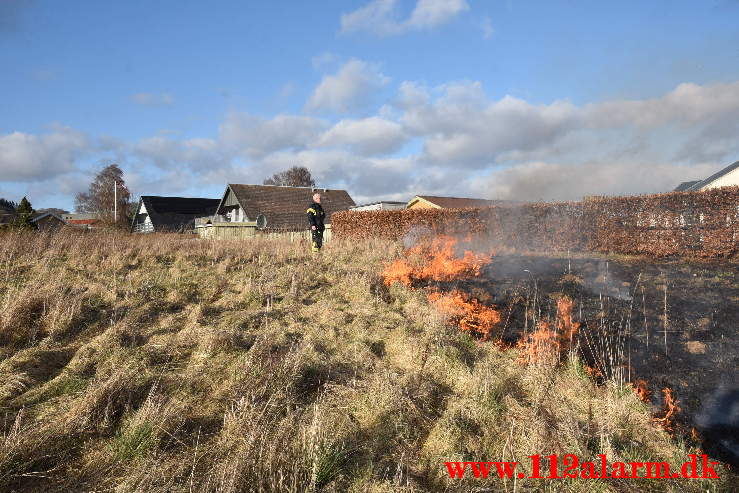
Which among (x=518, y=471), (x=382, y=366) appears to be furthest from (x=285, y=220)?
(x=518, y=471)

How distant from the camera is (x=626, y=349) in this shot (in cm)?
517

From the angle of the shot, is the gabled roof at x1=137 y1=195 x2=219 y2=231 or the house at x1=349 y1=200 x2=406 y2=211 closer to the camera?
the house at x1=349 y1=200 x2=406 y2=211

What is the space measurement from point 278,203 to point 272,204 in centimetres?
58

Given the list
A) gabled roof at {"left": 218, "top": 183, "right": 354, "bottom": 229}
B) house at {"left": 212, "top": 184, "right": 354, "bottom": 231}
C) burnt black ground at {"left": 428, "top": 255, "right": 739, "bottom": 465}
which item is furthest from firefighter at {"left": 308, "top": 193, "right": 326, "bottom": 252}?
gabled roof at {"left": 218, "top": 183, "right": 354, "bottom": 229}

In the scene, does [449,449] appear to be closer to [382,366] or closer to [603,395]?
[382,366]

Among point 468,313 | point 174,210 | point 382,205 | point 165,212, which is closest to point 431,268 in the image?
point 468,313

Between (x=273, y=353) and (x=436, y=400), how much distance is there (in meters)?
2.13

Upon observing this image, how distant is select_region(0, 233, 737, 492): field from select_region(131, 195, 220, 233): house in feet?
121

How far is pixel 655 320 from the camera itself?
5793mm

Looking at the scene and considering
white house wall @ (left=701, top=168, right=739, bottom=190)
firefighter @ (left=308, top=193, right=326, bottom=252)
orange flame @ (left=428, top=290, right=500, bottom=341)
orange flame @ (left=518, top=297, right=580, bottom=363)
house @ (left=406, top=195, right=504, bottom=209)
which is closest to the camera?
orange flame @ (left=518, top=297, right=580, bottom=363)

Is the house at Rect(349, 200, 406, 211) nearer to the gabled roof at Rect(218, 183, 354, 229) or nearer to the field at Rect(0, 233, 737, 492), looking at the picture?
the gabled roof at Rect(218, 183, 354, 229)

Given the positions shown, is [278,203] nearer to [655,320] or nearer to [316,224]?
[316,224]

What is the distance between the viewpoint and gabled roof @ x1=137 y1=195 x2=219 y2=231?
1670 inches

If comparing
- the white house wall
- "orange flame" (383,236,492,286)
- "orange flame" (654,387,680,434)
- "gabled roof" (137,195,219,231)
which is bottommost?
"orange flame" (654,387,680,434)
